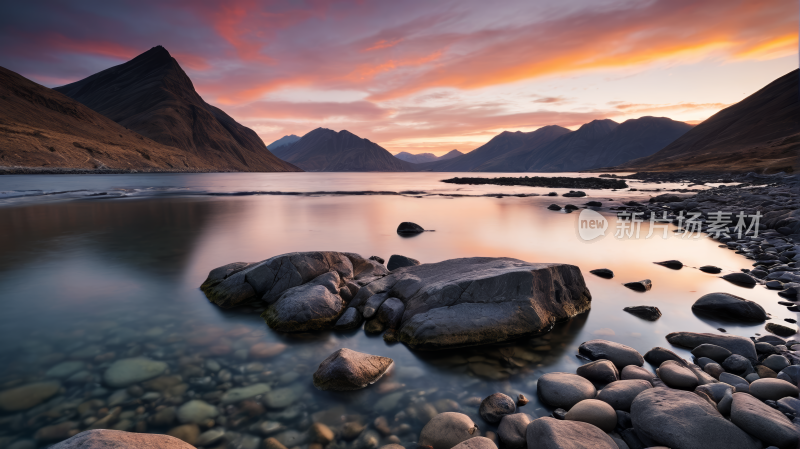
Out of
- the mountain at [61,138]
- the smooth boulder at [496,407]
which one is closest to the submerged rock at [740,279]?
the smooth boulder at [496,407]

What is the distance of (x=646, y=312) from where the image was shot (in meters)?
8.42

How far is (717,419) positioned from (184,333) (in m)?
9.22

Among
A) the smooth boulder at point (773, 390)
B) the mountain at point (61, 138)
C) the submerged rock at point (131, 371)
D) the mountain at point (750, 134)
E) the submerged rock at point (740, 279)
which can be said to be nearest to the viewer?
the smooth boulder at point (773, 390)

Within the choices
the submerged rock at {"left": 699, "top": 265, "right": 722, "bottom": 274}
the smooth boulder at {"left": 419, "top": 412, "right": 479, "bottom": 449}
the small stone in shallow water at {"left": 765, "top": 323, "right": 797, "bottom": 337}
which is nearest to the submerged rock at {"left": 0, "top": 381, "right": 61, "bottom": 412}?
the smooth boulder at {"left": 419, "top": 412, "right": 479, "bottom": 449}

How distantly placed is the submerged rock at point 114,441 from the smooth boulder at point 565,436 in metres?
4.09

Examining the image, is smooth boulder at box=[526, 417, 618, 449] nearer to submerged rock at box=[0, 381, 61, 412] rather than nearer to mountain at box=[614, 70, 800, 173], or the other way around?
submerged rock at box=[0, 381, 61, 412]

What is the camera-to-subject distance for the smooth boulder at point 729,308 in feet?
25.5

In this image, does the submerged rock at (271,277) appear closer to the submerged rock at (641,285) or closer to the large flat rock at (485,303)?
the large flat rock at (485,303)

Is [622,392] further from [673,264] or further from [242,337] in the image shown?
[673,264]

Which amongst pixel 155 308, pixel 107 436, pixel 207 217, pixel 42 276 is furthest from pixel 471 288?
pixel 207 217

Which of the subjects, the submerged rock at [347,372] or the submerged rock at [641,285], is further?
the submerged rock at [641,285]

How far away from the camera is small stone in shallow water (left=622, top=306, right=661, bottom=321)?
8.33 meters

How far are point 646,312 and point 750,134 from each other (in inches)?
7775

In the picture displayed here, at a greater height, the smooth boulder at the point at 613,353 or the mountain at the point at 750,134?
the mountain at the point at 750,134
